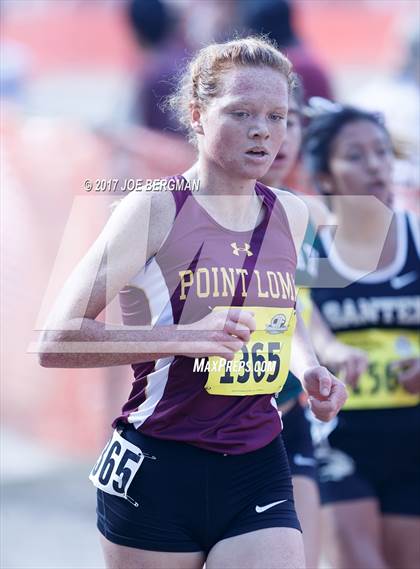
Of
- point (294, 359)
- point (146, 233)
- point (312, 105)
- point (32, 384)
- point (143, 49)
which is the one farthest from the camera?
point (143, 49)

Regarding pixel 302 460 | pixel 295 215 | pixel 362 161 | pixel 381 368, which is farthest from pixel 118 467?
pixel 362 161

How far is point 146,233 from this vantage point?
3.29 metres

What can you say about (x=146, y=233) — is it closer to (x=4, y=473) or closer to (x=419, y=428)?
(x=419, y=428)

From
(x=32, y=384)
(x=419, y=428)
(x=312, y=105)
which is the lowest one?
(x=419, y=428)

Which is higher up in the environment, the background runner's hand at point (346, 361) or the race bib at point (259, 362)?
the background runner's hand at point (346, 361)

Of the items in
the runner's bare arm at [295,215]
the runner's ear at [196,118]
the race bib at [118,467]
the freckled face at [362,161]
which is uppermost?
the freckled face at [362,161]

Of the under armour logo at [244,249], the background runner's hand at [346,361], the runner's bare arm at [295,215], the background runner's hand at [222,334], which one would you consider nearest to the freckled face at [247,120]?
the under armour logo at [244,249]

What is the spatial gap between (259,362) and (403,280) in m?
1.72

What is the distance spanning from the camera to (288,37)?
7.13 metres

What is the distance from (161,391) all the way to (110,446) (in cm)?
26

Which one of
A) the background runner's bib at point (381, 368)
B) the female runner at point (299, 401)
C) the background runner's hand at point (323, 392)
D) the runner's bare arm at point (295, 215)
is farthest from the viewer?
the background runner's bib at point (381, 368)

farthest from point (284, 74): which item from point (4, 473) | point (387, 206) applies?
point (4, 473)

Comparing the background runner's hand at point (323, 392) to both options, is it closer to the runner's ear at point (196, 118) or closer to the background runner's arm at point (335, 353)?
the runner's ear at point (196, 118)

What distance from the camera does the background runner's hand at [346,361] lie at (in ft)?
14.5
